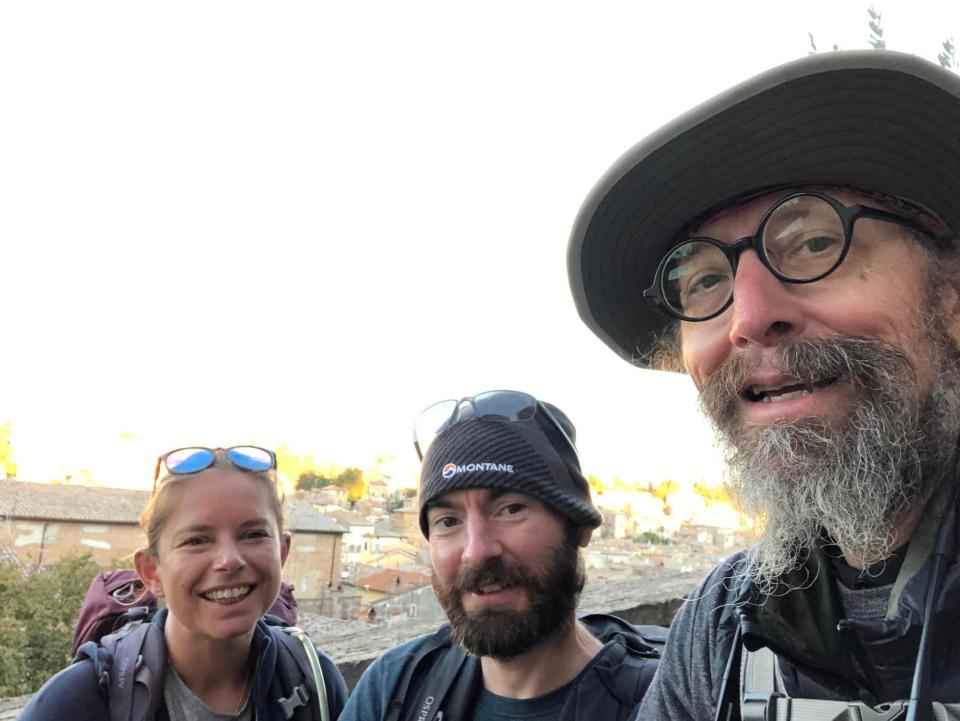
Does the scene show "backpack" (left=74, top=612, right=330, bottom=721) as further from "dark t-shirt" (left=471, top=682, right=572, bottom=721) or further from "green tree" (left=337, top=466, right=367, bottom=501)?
"green tree" (left=337, top=466, right=367, bottom=501)

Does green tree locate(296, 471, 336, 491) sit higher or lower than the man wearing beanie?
lower

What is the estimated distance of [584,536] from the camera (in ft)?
7.35

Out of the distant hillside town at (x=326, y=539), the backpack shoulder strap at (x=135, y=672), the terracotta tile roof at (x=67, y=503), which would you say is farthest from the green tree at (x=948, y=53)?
the terracotta tile roof at (x=67, y=503)

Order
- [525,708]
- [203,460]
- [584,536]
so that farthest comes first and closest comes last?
1. [203,460]
2. [584,536]
3. [525,708]

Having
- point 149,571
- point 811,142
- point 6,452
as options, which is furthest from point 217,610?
point 6,452

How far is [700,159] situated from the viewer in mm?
1606

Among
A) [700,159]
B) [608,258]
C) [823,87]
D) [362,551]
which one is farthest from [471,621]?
[362,551]

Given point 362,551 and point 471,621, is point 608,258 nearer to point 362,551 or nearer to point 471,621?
point 471,621

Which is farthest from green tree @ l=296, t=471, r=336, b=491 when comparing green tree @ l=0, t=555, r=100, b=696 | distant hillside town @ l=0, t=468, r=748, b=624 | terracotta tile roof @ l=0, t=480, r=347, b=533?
green tree @ l=0, t=555, r=100, b=696

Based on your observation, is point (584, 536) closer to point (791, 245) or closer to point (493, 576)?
point (493, 576)

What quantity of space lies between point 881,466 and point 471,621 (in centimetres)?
119

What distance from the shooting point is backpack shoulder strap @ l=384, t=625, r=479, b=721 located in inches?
76.7

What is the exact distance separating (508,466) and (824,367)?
3.40ft

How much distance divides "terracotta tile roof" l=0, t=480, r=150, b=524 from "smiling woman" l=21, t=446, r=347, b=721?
34305mm
